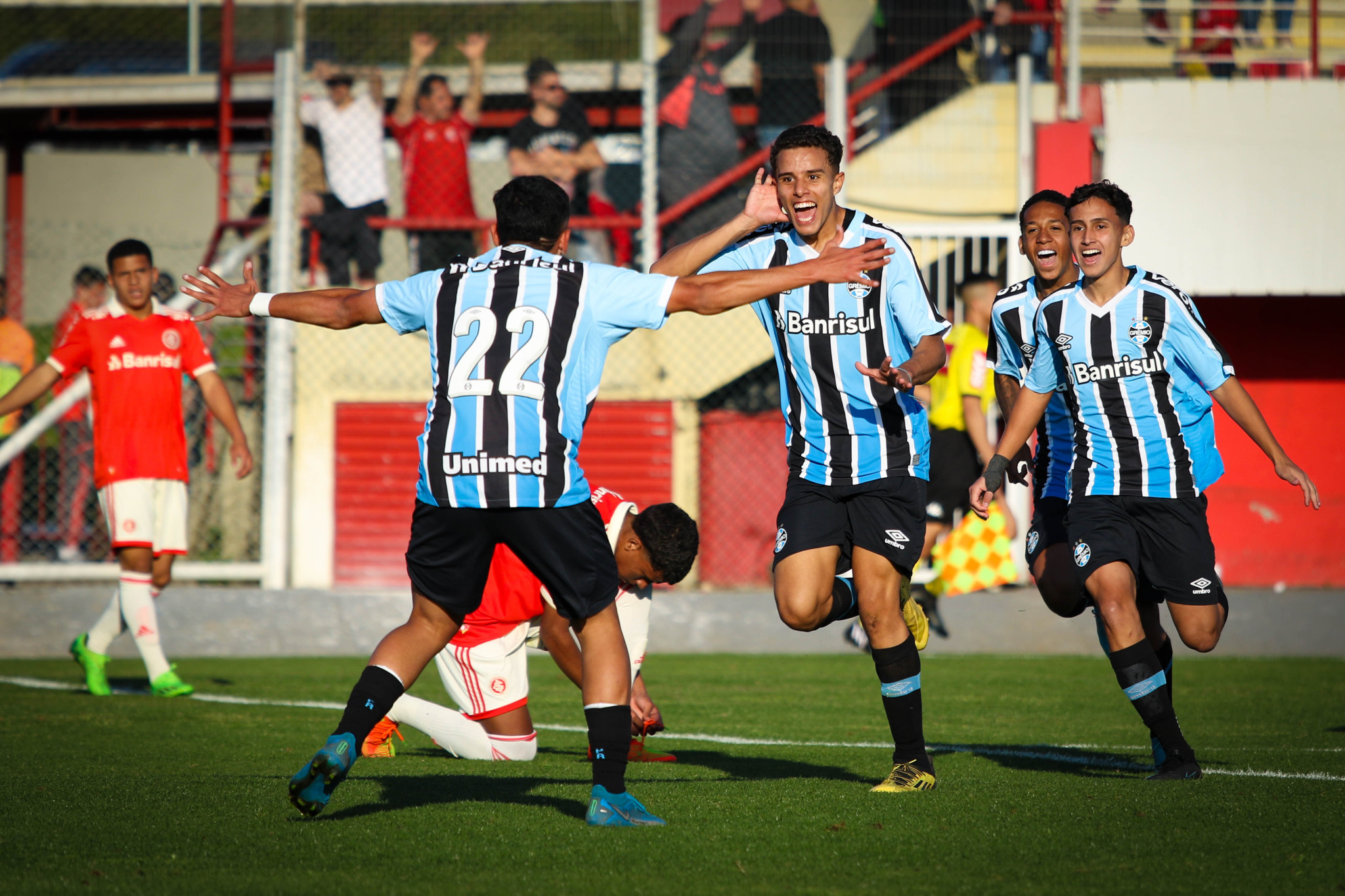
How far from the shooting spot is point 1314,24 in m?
12.8

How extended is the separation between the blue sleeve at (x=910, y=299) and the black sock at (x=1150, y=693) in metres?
1.45

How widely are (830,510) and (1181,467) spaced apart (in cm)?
144

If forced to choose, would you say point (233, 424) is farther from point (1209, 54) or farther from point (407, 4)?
point (1209, 54)

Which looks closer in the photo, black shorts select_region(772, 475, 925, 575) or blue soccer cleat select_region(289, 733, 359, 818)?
blue soccer cleat select_region(289, 733, 359, 818)

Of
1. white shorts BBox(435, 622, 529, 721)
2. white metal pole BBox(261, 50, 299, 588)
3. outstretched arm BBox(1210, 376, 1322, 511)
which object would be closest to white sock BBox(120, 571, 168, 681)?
white shorts BBox(435, 622, 529, 721)

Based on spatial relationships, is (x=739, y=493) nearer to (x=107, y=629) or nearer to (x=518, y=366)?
(x=107, y=629)

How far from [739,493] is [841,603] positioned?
24.7ft

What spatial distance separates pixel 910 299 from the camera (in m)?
5.18

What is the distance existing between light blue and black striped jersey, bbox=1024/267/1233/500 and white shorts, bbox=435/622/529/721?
8.02 feet

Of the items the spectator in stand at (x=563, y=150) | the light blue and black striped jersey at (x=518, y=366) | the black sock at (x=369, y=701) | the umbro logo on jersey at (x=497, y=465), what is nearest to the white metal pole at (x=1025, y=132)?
the spectator in stand at (x=563, y=150)

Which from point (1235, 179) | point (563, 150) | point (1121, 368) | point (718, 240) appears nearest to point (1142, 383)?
point (1121, 368)

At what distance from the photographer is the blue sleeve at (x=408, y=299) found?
4402 mm

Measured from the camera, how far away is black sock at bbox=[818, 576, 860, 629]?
532 cm

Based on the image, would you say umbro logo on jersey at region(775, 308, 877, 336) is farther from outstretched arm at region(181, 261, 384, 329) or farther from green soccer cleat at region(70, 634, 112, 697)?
green soccer cleat at region(70, 634, 112, 697)
